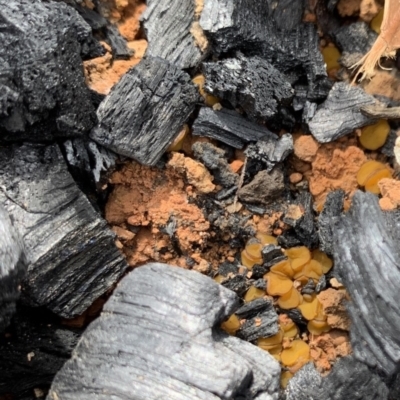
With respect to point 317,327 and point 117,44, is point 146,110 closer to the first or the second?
point 117,44

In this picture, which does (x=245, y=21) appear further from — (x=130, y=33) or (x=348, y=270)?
(x=348, y=270)

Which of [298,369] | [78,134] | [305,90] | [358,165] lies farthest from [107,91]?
[298,369]

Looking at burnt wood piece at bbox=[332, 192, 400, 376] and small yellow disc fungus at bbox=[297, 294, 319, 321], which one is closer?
burnt wood piece at bbox=[332, 192, 400, 376]

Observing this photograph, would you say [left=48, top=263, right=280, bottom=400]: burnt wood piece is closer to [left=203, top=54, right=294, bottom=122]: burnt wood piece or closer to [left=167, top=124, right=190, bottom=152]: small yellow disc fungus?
[left=167, top=124, right=190, bottom=152]: small yellow disc fungus

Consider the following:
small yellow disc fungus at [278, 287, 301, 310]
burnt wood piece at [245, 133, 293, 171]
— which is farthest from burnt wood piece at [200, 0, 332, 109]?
small yellow disc fungus at [278, 287, 301, 310]

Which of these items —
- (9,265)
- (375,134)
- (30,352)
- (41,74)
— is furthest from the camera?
(375,134)

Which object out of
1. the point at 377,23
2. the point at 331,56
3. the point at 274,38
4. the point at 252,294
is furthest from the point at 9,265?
the point at 377,23
